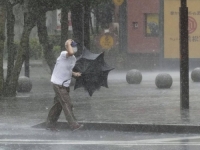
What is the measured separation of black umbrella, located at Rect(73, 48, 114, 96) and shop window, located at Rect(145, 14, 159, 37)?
22809 millimetres

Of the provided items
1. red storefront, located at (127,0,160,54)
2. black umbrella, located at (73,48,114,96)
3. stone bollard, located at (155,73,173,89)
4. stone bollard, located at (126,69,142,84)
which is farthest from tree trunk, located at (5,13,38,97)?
red storefront, located at (127,0,160,54)

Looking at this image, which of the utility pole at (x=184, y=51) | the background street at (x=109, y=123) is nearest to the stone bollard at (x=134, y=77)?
the background street at (x=109, y=123)

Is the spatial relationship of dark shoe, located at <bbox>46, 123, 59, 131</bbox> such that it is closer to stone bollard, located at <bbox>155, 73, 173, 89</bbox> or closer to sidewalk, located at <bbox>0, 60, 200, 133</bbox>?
sidewalk, located at <bbox>0, 60, 200, 133</bbox>

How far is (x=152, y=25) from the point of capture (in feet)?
137

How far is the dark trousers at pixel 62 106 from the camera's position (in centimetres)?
1571

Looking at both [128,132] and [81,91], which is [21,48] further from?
[128,132]

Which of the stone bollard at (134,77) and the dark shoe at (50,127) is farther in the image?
the stone bollard at (134,77)

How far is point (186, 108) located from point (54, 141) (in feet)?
16.0

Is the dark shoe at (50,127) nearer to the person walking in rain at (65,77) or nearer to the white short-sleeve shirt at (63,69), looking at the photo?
the person walking in rain at (65,77)

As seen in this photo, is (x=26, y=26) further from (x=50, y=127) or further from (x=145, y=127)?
(x=145, y=127)

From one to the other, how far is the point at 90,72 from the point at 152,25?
24.1 meters

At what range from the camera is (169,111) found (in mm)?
17984

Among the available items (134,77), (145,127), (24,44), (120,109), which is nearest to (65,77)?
(145,127)

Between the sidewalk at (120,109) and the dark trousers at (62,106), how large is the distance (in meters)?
0.34
